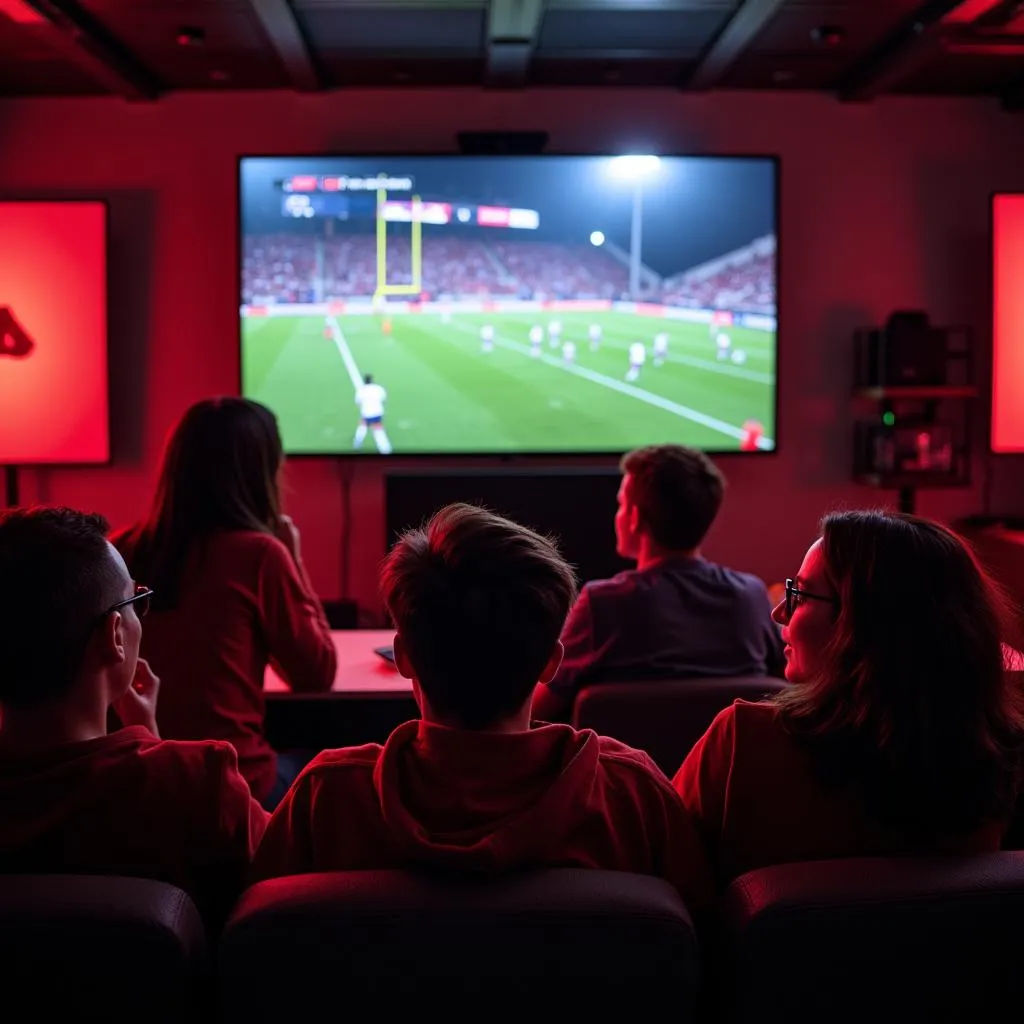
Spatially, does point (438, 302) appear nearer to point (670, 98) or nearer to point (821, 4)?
point (670, 98)

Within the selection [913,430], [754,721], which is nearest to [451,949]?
[754,721]

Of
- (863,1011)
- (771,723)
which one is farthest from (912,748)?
(863,1011)

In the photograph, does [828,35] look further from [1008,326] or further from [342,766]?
[342,766]

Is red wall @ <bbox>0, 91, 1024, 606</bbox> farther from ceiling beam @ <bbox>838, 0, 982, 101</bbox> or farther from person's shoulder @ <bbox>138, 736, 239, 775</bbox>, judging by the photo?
person's shoulder @ <bbox>138, 736, 239, 775</bbox>

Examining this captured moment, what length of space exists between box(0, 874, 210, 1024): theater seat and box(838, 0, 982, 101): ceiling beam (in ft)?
12.1

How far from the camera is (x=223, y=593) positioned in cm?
213

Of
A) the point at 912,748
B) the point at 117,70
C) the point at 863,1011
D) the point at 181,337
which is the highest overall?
the point at 117,70

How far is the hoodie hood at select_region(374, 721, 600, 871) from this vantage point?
1053 millimetres

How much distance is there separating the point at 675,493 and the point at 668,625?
0.35m

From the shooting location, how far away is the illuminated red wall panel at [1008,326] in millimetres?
4379

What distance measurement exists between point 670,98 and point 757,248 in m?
0.77

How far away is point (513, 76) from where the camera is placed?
172 inches

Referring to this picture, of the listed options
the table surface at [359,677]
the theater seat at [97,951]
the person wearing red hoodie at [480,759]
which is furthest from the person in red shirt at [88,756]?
the table surface at [359,677]

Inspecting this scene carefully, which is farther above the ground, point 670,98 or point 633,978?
point 670,98
